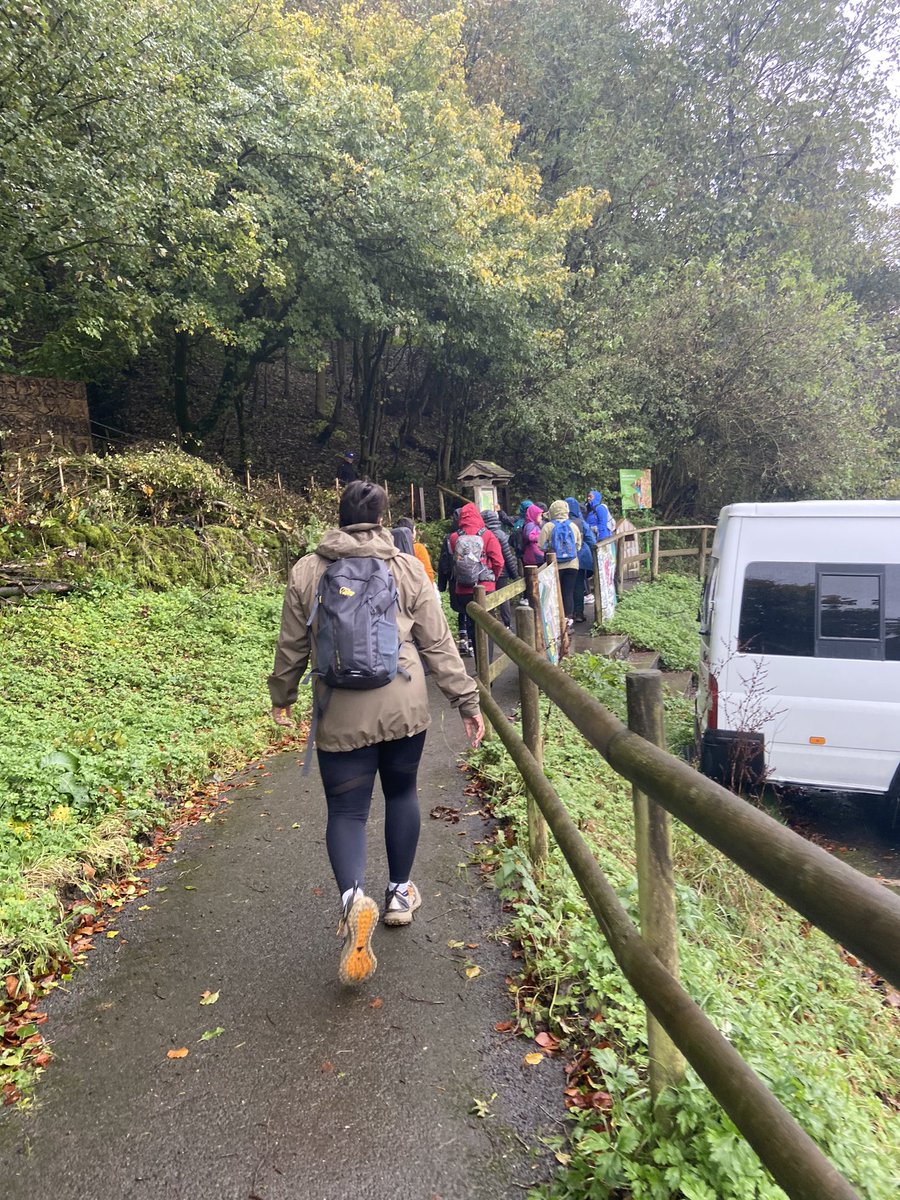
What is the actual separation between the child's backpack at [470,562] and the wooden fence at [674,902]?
5270 mm

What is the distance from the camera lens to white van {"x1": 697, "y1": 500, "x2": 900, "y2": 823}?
199 inches

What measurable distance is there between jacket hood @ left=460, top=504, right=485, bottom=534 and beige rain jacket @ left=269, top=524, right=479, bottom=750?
5.01 metres

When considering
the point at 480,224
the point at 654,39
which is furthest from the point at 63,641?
the point at 654,39

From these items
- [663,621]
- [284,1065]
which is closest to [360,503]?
[284,1065]

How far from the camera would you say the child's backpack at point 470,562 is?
7.82 metres

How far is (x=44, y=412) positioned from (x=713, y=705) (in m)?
12.8

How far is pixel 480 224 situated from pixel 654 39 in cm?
1552

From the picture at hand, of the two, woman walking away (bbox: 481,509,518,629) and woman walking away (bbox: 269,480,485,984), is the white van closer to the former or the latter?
woman walking away (bbox: 269,480,485,984)

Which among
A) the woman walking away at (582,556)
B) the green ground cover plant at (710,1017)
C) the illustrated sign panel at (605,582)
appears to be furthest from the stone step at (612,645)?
the green ground cover plant at (710,1017)

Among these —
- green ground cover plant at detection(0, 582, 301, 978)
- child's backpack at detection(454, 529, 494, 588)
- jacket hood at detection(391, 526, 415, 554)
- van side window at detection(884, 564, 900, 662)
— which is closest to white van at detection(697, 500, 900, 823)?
van side window at detection(884, 564, 900, 662)

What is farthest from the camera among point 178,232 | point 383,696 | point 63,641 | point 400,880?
point 178,232

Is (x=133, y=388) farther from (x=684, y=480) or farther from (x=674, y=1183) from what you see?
(x=674, y=1183)

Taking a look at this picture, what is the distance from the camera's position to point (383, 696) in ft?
9.08

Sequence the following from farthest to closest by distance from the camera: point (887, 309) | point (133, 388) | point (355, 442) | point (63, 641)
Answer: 1. point (887, 309)
2. point (355, 442)
3. point (133, 388)
4. point (63, 641)
